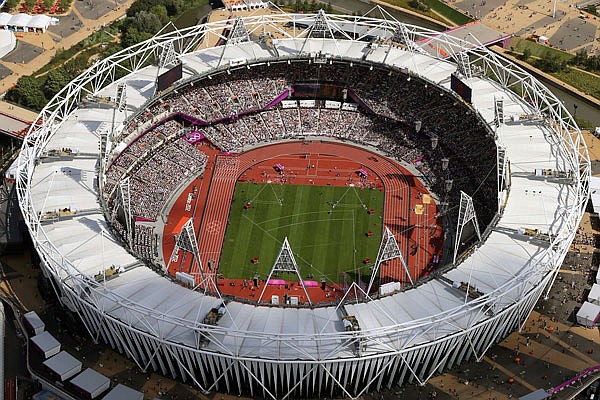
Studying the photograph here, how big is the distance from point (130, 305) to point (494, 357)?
42152 millimetres

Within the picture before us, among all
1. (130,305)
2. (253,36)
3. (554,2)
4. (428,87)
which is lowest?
(130,305)

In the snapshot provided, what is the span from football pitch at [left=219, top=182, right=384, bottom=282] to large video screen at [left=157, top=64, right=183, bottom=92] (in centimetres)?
1959

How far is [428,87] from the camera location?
123125mm

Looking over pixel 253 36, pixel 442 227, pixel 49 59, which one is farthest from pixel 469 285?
pixel 49 59

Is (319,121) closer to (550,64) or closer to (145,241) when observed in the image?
(145,241)

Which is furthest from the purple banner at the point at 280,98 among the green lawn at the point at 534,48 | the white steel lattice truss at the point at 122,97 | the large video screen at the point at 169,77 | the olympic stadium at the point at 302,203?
the green lawn at the point at 534,48

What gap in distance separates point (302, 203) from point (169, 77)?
29.4 m

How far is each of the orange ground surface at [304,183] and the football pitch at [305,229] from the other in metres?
1.56

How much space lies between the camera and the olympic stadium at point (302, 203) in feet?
264

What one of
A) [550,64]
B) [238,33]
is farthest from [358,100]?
[550,64]

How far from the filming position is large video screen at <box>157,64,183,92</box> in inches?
4624

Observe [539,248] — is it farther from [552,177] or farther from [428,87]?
[428,87]

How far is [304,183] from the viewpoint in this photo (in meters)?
119

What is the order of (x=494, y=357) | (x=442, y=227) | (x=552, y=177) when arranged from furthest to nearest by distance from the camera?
1. (x=442, y=227)
2. (x=552, y=177)
3. (x=494, y=357)
